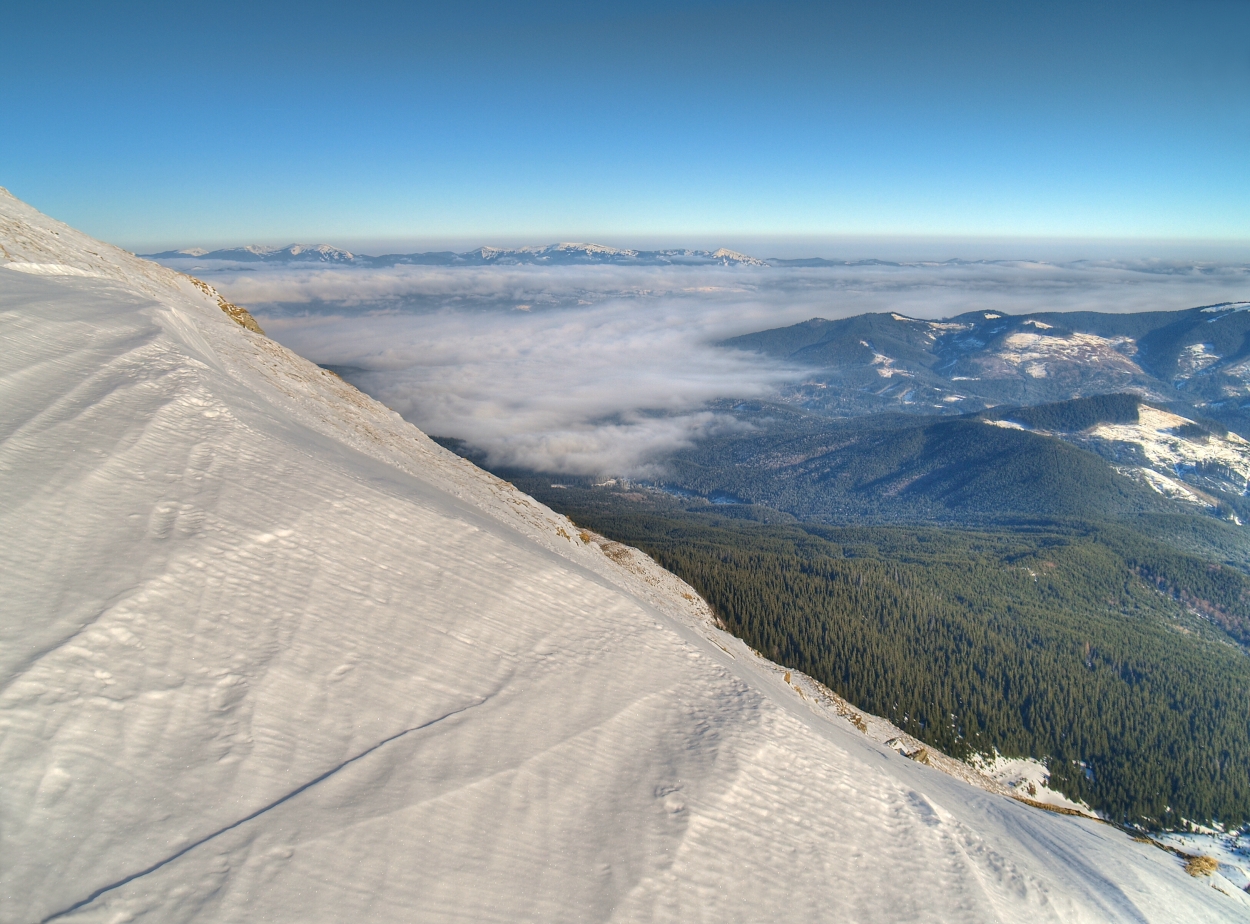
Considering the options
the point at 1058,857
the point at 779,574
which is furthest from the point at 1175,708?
the point at 1058,857

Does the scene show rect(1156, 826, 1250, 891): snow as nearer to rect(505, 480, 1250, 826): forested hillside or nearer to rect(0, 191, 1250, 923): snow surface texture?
rect(505, 480, 1250, 826): forested hillside

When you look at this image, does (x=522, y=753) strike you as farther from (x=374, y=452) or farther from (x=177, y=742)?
(x=374, y=452)

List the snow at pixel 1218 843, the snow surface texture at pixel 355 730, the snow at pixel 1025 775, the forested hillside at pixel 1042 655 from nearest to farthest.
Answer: the snow surface texture at pixel 355 730 → the snow at pixel 1218 843 → the snow at pixel 1025 775 → the forested hillside at pixel 1042 655

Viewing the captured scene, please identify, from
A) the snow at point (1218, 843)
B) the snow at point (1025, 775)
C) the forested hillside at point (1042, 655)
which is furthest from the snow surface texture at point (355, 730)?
the forested hillside at point (1042, 655)

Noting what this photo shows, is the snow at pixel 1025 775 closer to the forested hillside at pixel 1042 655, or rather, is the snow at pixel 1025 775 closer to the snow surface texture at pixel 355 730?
the forested hillside at pixel 1042 655

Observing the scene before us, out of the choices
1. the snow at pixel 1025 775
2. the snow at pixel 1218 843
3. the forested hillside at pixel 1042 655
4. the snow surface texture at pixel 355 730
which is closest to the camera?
the snow surface texture at pixel 355 730

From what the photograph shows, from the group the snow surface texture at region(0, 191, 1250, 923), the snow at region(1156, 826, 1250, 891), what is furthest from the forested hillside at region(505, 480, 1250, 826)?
the snow surface texture at region(0, 191, 1250, 923)

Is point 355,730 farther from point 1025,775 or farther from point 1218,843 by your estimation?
point 1218,843

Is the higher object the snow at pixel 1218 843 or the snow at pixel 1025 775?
the snow at pixel 1025 775
